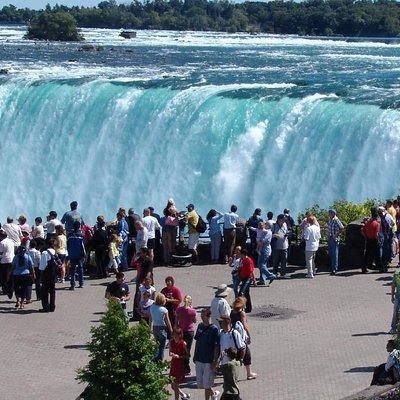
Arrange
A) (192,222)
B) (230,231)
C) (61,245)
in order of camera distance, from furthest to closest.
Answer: (192,222) < (230,231) < (61,245)

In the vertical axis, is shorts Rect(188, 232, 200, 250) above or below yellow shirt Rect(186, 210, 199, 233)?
below

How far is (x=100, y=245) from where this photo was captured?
2300 centimetres

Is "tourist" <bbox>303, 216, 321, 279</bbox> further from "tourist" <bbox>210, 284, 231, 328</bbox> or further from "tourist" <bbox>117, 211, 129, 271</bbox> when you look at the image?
"tourist" <bbox>210, 284, 231, 328</bbox>

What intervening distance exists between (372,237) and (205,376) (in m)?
7.62

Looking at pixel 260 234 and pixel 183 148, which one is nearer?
pixel 260 234

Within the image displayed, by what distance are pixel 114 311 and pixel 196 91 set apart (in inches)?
1033

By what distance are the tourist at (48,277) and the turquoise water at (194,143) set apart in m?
12.3

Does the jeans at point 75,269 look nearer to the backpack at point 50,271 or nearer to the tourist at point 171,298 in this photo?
the backpack at point 50,271

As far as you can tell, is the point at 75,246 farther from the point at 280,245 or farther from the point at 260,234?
the point at 280,245

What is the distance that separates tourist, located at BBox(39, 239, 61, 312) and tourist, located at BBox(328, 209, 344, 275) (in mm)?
4938

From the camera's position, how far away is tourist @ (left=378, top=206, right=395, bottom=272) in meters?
22.4

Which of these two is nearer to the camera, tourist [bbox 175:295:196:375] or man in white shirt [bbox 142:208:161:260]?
tourist [bbox 175:295:196:375]

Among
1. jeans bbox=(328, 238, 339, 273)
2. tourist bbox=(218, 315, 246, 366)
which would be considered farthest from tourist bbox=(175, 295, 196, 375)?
jeans bbox=(328, 238, 339, 273)

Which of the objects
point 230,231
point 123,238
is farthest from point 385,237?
point 123,238
